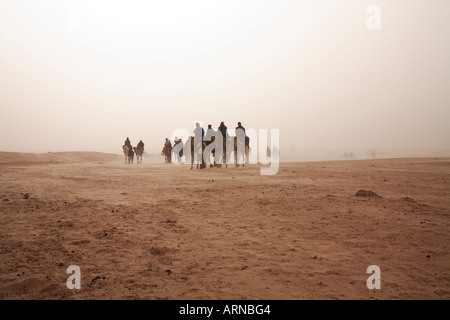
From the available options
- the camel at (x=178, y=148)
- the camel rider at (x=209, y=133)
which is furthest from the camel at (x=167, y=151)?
the camel rider at (x=209, y=133)

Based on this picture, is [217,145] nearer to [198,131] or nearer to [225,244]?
[198,131]

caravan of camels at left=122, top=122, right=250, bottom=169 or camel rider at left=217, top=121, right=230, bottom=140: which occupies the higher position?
camel rider at left=217, top=121, right=230, bottom=140

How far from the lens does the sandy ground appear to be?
3.91 metres

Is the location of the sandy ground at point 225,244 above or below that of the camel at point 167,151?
below

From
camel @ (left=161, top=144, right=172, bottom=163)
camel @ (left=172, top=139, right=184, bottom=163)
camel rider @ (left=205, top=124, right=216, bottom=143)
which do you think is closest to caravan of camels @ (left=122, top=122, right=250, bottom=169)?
camel rider @ (left=205, top=124, right=216, bottom=143)

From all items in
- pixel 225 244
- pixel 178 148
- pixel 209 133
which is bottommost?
pixel 225 244

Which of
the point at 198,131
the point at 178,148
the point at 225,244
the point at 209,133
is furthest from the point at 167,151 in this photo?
the point at 225,244

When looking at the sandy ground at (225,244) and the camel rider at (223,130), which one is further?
the camel rider at (223,130)

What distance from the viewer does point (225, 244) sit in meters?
5.56

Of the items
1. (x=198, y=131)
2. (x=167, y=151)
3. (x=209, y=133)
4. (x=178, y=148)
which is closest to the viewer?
(x=198, y=131)

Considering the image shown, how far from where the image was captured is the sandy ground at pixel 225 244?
391 centimetres

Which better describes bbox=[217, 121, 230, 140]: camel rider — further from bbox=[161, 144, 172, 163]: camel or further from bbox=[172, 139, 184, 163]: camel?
bbox=[161, 144, 172, 163]: camel

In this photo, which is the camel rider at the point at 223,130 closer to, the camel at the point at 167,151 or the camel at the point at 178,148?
the camel at the point at 178,148
